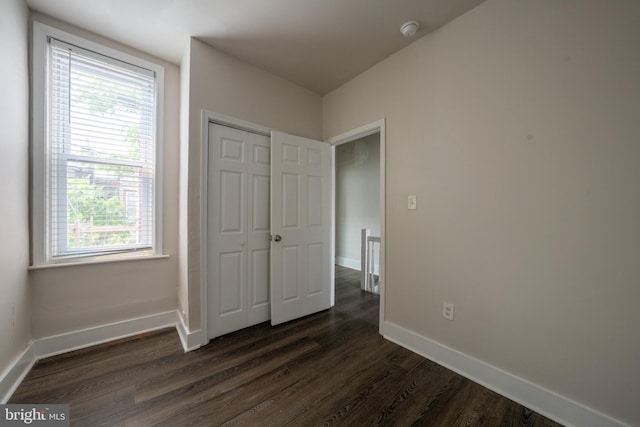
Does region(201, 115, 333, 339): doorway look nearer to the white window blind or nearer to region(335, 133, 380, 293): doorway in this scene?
the white window blind

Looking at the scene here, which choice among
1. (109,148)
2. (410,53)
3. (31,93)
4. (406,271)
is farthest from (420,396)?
(31,93)

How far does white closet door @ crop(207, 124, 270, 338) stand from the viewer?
2.10 m

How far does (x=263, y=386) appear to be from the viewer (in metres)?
1.54

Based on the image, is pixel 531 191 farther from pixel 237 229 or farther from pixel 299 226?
pixel 237 229

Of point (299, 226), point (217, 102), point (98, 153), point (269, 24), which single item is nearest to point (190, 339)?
point (299, 226)

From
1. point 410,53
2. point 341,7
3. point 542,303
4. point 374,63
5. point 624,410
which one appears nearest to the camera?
point 624,410

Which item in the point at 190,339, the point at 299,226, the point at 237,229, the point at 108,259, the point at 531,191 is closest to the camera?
the point at 531,191

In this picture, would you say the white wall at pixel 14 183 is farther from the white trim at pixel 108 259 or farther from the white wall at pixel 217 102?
the white wall at pixel 217 102

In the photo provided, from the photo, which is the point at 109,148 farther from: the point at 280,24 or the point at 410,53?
the point at 410,53

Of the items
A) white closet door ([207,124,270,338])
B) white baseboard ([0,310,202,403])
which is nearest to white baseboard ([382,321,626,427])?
white closet door ([207,124,270,338])

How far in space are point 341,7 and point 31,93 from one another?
241 cm

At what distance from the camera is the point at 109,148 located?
80.6 inches

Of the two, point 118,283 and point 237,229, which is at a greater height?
point 237,229

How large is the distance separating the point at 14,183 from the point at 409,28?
2.99 metres
